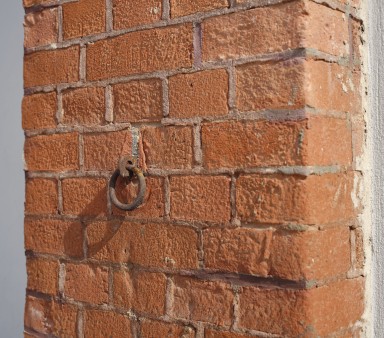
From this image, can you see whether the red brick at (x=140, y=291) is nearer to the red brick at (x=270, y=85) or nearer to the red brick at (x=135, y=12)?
the red brick at (x=270, y=85)

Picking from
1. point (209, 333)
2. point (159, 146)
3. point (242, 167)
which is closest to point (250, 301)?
point (209, 333)

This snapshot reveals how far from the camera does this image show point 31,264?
1.50 metres

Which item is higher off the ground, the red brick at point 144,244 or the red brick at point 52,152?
the red brick at point 52,152

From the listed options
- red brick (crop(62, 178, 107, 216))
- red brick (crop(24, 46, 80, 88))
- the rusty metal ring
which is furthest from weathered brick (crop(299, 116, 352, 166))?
red brick (crop(24, 46, 80, 88))

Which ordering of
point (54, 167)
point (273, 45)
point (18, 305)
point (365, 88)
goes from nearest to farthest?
point (273, 45)
point (365, 88)
point (54, 167)
point (18, 305)

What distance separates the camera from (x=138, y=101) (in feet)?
4.27

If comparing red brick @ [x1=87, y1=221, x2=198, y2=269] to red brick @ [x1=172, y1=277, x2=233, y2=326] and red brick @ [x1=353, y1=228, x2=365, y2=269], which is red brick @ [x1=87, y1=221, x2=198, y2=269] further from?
red brick @ [x1=353, y1=228, x2=365, y2=269]

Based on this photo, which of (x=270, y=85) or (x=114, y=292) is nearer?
(x=270, y=85)

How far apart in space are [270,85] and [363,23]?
0.29 metres

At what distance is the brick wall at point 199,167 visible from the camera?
3.57 feet

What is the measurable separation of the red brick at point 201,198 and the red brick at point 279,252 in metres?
0.03

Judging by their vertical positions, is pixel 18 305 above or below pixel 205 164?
below

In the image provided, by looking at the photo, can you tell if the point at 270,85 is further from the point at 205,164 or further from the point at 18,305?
the point at 18,305

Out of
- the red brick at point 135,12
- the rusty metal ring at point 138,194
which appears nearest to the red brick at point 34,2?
the red brick at point 135,12
